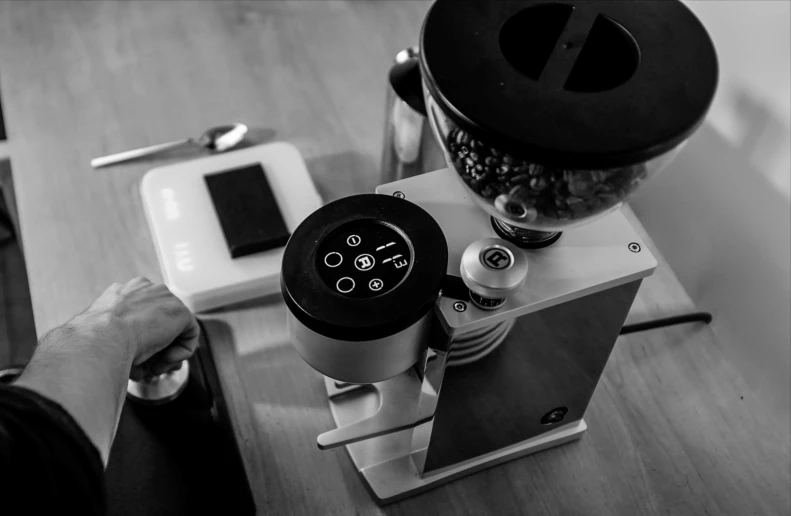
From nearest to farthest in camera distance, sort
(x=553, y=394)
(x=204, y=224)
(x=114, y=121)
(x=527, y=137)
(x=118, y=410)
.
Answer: (x=527, y=137) < (x=118, y=410) < (x=553, y=394) < (x=204, y=224) < (x=114, y=121)

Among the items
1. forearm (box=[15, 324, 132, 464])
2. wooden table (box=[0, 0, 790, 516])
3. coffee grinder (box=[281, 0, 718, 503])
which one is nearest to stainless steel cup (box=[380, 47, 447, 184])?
wooden table (box=[0, 0, 790, 516])

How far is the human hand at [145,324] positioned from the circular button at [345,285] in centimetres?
21

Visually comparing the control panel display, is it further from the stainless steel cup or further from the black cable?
the black cable

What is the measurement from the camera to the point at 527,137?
1.35 feet

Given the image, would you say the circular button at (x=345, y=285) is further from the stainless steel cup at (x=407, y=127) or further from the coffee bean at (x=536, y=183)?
the stainless steel cup at (x=407, y=127)

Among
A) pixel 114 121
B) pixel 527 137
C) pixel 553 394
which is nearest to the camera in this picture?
pixel 527 137

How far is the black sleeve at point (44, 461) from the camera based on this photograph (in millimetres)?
451

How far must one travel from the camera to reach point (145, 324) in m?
0.63

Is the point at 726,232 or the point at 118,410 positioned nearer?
the point at 118,410

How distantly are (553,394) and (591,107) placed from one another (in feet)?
1.06

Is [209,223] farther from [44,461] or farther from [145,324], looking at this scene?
[44,461]

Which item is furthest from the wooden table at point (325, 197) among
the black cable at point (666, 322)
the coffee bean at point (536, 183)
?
the coffee bean at point (536, 183)

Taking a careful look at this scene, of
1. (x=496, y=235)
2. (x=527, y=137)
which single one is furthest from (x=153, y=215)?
(x=527, y=137)

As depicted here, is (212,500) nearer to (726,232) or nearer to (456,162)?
(456,162)
